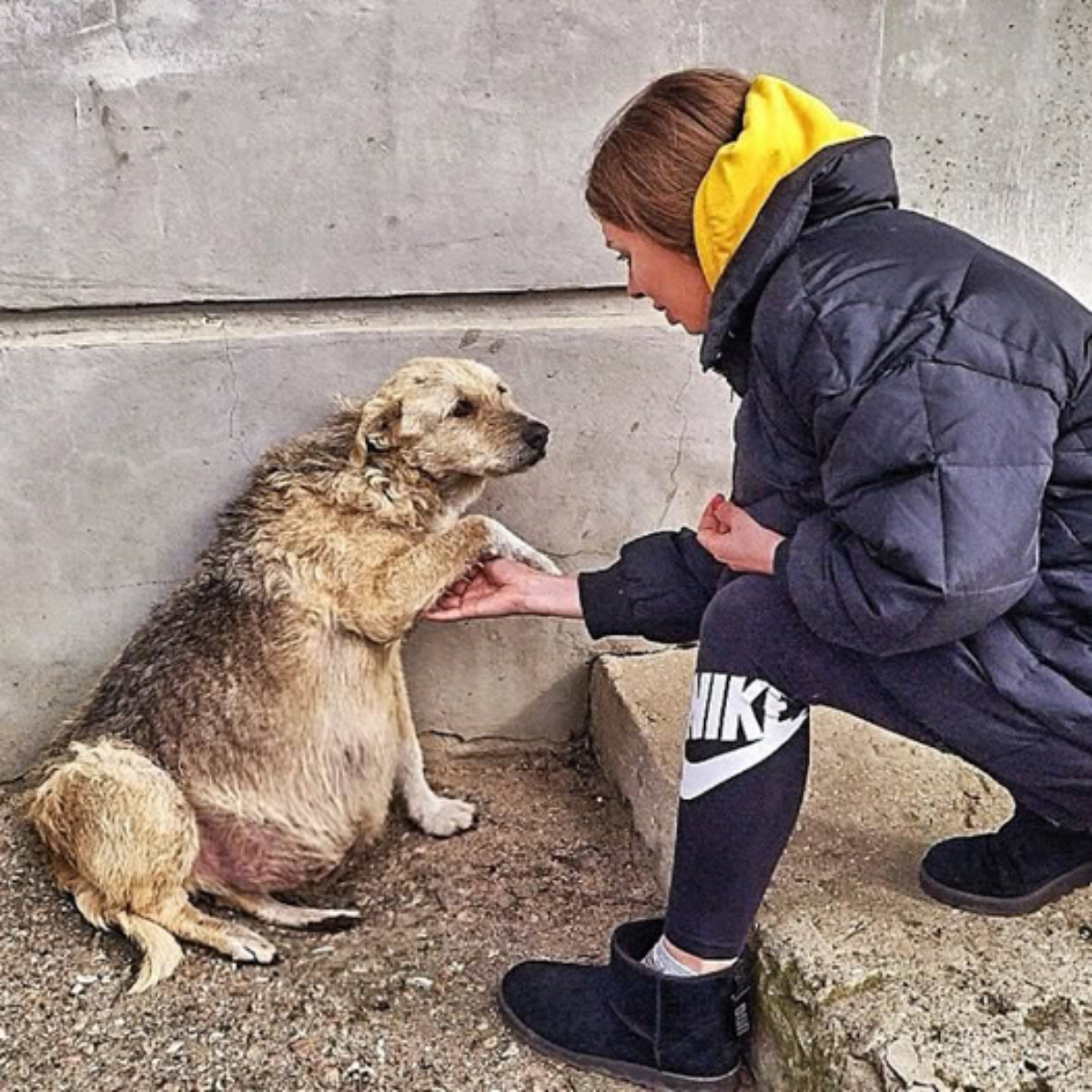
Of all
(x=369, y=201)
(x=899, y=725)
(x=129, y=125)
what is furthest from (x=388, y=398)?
(x=899, y=725)

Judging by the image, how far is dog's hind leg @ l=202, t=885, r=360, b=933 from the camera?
3703mm

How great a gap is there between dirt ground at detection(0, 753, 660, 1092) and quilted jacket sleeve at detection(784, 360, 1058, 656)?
4.25 feet

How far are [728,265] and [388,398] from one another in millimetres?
1392

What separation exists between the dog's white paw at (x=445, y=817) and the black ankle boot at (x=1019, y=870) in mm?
1453

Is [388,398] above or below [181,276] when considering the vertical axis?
below

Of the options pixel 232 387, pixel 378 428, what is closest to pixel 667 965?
pixel 378 428

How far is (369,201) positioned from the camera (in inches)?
151

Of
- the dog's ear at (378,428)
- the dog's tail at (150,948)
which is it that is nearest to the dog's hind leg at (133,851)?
the dog's tail at (150,948)

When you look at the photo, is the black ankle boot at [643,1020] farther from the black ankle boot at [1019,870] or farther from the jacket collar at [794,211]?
the jacket collar at [794,211]

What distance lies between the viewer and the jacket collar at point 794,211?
99.0 inches

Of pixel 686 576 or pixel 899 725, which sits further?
pixel 686 576

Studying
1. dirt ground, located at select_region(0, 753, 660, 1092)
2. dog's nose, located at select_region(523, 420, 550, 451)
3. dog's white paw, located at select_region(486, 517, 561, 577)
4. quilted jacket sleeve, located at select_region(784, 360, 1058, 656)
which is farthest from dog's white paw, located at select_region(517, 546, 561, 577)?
quilted jacket sleeve, located at select_region(784, 360, 1058, 656)

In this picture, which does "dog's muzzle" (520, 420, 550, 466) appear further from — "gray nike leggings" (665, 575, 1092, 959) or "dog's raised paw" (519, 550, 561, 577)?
"gray nike leggings" (665, 575, 1092, 959)

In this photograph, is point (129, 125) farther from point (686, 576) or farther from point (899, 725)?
point (899, 725)
